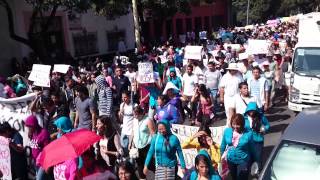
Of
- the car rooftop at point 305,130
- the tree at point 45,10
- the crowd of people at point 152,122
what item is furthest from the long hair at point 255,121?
the tree at point 45,10

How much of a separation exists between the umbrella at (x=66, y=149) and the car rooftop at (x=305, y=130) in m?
2.05

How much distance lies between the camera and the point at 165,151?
21.4 feet

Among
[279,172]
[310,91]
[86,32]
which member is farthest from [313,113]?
[86,32]

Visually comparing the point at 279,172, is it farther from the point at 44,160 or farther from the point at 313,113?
the point at 44,160

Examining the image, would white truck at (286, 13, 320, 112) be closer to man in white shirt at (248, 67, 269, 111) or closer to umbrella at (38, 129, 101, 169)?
man in white shirt at (248, 67, 269, 111)

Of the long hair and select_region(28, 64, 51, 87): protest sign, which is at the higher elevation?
select_region(28, 64, 51, 87): protest sign

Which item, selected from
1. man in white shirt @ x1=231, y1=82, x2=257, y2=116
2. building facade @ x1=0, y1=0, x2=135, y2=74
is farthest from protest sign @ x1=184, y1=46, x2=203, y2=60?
building facade @ x1=0, y1=0, x2=135, y2=74

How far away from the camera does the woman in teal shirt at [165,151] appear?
6527mm

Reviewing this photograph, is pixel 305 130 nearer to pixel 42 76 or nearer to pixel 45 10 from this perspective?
pixel 42 76

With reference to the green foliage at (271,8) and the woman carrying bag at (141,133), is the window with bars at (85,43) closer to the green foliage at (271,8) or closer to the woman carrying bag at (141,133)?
the woman carrying bag at (141,133)

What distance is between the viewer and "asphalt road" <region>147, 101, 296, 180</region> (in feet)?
33.6

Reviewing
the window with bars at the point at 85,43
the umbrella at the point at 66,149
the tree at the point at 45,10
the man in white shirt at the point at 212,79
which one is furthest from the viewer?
the window with bars at the point at 85,43

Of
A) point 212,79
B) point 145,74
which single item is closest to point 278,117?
point 212,79

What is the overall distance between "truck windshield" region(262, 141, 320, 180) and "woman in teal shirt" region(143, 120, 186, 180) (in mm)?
1868
